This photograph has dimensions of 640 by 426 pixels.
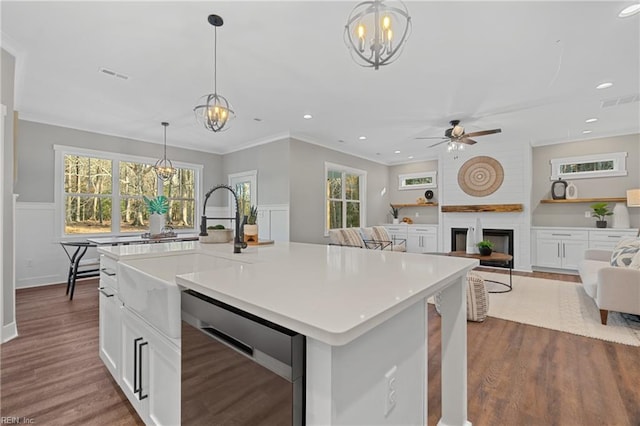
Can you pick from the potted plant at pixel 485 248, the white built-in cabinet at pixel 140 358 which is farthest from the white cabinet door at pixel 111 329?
the potted plant at pixel 485 248

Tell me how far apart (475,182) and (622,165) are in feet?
8.01

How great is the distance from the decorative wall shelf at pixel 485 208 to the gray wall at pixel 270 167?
392 centimetres

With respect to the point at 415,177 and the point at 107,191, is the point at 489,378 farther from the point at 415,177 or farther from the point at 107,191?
the point at 415,177

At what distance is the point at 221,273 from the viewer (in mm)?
1162

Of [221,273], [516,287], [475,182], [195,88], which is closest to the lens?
[221,273]

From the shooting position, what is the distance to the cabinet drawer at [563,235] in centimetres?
527

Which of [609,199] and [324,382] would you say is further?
[609,199]

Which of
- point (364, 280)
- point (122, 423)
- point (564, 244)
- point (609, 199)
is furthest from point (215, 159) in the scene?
point (609, 199)

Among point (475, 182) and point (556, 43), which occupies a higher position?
point (556, 43)

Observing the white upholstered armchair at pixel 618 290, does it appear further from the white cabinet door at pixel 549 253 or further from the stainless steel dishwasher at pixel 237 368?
the stainless steel dishwasher at pixel 237 368

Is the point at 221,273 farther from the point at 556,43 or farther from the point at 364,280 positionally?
the point at 556,43

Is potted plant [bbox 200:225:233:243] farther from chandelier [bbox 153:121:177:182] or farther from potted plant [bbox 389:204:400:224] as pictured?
potted plant [bbox 389:204:400:224]

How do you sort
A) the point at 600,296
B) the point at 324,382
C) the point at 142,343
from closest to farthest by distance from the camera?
the point at 324,382, the point at 142,343, the point at 600,296

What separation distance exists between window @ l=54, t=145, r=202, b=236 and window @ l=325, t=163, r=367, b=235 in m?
3.31
